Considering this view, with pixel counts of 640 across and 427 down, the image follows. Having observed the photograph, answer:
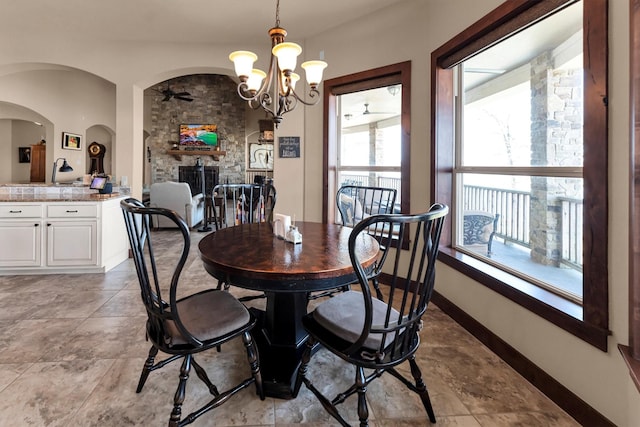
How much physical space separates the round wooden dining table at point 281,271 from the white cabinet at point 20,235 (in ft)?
9.29

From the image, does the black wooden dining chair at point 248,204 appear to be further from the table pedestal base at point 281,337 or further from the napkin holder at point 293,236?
the napkin holder at point 293,236

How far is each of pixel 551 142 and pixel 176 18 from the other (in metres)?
3.78

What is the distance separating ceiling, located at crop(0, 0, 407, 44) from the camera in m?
3.39

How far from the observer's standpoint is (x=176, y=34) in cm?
411

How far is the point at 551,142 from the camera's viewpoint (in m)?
2.06

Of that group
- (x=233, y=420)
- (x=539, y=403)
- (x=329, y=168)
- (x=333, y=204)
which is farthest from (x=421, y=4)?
(x=233, y=420)

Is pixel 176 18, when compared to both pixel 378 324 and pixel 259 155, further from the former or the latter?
pixel 259 155

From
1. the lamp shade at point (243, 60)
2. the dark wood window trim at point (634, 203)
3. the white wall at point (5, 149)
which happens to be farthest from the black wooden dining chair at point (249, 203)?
the white wall at point (5, 149)

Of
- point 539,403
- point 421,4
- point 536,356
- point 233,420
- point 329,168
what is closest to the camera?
point 233,420

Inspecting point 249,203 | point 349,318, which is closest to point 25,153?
point 249,203

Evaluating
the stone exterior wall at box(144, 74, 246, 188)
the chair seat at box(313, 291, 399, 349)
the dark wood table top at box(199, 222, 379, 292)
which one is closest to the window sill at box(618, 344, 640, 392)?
the chair seat at box(313, 291, 399, 349)

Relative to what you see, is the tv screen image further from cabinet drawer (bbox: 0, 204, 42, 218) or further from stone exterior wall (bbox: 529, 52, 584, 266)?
stone exterior wall (bbox: 529, 52, 584, 266)

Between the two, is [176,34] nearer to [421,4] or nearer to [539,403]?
[421,4]

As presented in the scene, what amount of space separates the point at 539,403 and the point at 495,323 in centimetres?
56
